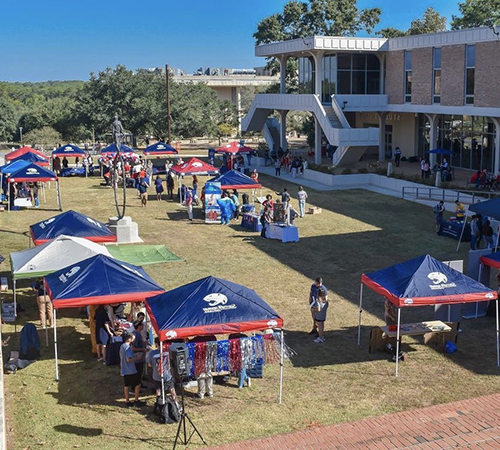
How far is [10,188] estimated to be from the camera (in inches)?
1212

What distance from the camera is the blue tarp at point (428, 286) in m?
13.0

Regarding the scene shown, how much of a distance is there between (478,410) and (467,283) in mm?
2779

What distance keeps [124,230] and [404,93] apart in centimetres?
2585

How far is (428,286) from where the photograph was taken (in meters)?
13.2

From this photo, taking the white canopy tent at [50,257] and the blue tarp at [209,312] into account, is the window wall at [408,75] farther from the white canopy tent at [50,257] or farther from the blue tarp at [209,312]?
the blue tarp at [209,312]

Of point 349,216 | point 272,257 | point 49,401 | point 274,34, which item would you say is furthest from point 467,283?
point 274,34

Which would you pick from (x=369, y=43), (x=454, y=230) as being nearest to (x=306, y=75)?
(x=369, y=43)

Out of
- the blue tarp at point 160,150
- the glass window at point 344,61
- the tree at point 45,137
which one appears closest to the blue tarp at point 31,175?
the blue tarp at point 160,150

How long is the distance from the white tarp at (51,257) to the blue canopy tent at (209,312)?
345 cm

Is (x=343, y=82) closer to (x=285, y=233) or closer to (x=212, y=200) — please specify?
(x=212, y=200)

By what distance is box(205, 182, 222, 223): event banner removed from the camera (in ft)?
92.1

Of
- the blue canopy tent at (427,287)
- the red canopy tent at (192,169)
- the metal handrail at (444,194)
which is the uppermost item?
the red canopy tent at (192,169)

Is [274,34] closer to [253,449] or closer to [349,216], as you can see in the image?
[349,216]

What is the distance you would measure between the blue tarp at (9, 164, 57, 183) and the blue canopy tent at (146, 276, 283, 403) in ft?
59.6
